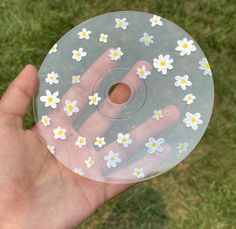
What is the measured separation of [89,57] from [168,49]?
0.36 metres

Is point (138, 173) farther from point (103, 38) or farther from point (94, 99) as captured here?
point (103, 38)

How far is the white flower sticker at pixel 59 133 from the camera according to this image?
1.84m

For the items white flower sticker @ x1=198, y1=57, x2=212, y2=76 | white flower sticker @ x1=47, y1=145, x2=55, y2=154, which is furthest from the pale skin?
white flower sticker @ x1=198, y1=57, x2=212, y2=76

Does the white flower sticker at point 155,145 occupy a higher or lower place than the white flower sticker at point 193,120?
lower

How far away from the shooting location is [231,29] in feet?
7.91

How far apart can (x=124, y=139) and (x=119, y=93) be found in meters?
0.25

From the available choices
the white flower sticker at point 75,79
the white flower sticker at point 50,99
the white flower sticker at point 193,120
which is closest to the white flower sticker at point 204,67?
the white flower sticker at point 193,120

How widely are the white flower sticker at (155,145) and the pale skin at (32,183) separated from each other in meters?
0.13

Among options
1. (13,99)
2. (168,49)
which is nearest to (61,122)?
(13,99)

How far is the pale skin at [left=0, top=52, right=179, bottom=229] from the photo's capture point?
65.0 inches

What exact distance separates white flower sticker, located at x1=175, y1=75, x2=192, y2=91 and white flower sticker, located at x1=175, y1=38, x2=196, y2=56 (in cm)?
11

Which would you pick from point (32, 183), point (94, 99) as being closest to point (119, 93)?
point (94, 99)

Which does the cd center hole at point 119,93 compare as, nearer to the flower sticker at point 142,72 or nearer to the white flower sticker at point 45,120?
the flower sticker at point 142,72

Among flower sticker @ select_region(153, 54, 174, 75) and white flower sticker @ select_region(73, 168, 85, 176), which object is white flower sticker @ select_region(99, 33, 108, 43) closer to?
flower sticker @ select_region(153, 54, 174, 75)
